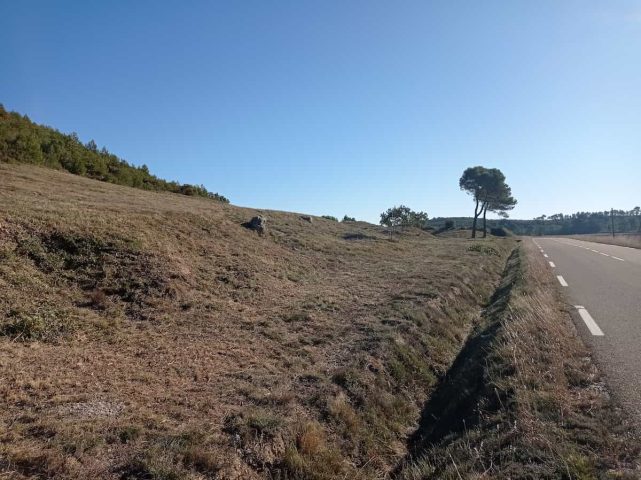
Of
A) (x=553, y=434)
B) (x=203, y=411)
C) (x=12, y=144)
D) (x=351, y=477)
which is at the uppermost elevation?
(x=12, y=144)

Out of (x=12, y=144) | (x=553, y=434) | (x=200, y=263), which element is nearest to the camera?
(x=553, y=434)

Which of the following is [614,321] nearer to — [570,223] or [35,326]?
[35,326]

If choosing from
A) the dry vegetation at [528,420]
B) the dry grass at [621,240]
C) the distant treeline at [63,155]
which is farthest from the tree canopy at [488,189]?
the dry vegetation at [528,420]

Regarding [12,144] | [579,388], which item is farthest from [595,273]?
[12,144]

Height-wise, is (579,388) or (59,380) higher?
(579,388)

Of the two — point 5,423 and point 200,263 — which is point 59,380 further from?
point 200,263

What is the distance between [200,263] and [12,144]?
18.3 m

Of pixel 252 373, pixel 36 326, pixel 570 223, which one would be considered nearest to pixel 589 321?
pixel 252 373

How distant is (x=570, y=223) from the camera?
513 ft

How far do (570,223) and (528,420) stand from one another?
179435 millimetres

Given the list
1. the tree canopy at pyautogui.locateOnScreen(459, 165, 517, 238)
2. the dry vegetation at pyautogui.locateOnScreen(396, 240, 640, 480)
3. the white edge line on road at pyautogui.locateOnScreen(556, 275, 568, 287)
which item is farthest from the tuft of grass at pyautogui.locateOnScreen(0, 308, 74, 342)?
the tree canopy at pyautogui.locateOnScreen(459, 165, 517, 238)

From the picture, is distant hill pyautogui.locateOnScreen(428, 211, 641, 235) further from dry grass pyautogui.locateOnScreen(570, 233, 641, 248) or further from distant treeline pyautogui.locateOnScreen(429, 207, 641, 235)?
dry grass pyautogui.locateOnScreen(570, 233, 641, 248)

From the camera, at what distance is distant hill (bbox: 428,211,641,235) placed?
137000mm

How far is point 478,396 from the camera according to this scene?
546cm
